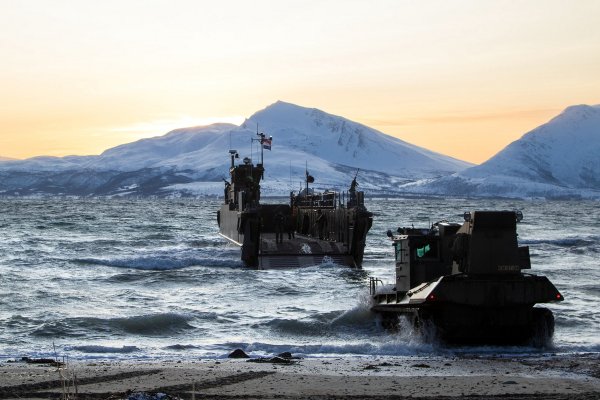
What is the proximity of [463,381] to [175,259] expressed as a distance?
4019 cm

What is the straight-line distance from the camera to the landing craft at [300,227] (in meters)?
49.8

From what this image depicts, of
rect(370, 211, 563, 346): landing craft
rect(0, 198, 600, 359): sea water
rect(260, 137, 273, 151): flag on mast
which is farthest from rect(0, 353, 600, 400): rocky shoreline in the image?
rect(260, 137, 273, 151): flag on mast

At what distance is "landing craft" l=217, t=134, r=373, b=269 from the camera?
1962 inches

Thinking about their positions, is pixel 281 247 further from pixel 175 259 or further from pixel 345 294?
pixel 345 294

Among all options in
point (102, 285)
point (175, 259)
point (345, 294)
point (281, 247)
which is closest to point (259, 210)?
point (281, 247)

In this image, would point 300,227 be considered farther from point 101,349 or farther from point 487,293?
point 487,293

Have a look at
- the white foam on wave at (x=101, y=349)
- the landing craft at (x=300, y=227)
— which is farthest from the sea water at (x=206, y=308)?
the landing craft at (x=300, y=227)

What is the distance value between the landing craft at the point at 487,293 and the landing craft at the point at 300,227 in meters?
26.0

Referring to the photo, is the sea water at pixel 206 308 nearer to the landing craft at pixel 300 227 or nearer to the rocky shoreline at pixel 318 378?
the landing craft at pixel 300 227

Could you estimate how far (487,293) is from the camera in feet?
70.7

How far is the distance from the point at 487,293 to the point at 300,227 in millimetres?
49096

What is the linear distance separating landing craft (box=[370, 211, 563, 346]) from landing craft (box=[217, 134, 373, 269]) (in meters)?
26.0

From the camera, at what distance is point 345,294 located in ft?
117

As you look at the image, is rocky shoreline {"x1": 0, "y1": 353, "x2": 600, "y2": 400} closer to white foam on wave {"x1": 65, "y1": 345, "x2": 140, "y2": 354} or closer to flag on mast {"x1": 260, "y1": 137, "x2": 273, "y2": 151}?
white foam on wave {"x1": 65, "y1": 345, "x2": 140, "y2": 354}
